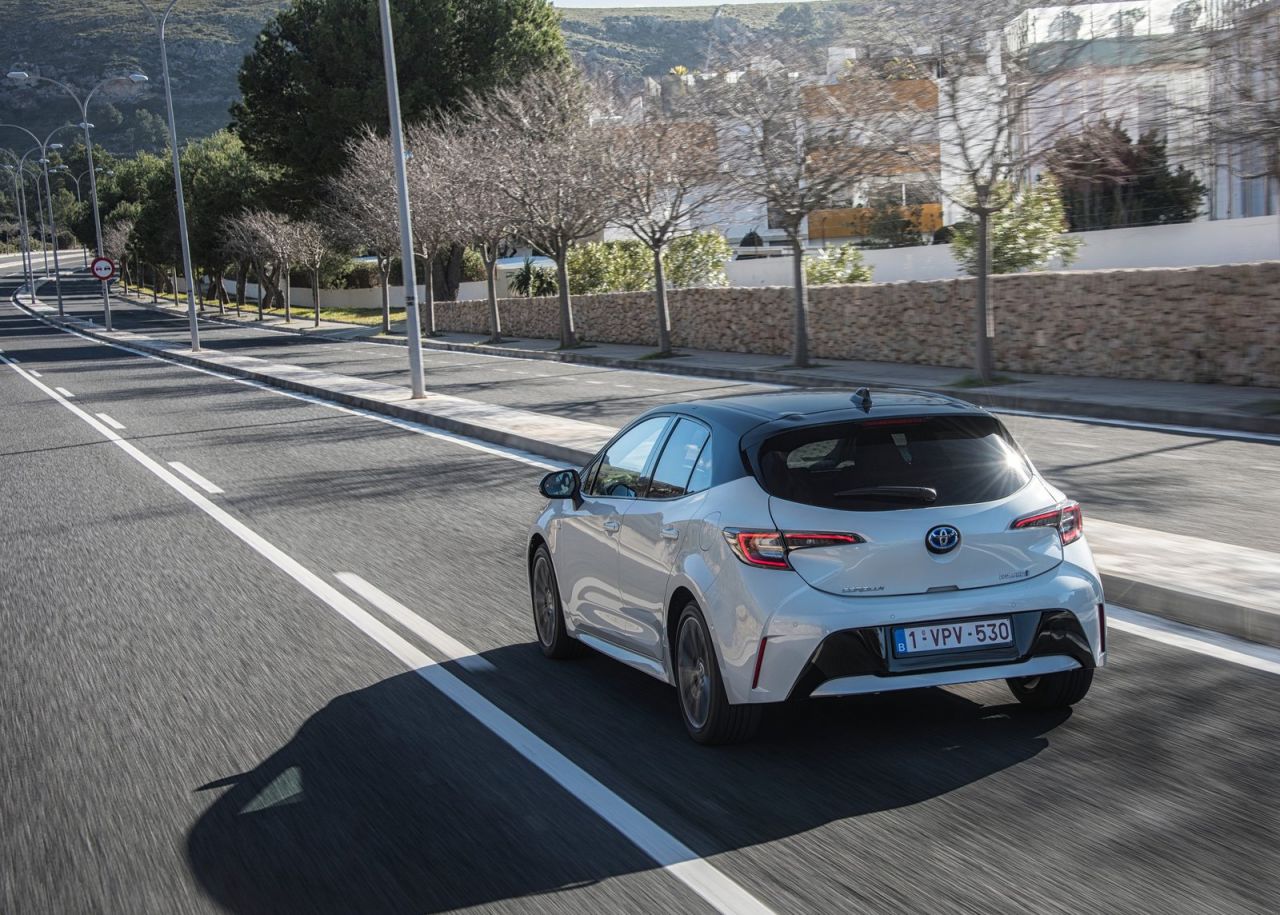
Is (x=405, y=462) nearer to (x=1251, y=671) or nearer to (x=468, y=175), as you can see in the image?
(x=1251, y=671)

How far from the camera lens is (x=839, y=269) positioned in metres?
39.5

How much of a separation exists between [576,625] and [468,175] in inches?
1728

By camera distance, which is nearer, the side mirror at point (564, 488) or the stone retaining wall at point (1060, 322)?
the side mirror at point (564, 488)

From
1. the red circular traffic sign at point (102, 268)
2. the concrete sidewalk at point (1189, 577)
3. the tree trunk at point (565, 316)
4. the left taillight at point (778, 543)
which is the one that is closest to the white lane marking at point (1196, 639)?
the concrete sidewalk at point (1189, 577)

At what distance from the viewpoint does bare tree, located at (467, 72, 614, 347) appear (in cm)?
3984

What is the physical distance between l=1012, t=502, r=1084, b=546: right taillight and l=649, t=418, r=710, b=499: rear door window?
4.43 feet

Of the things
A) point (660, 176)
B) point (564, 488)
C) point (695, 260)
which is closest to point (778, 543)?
point (564, 488)

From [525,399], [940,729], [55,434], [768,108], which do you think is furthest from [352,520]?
[768,108]

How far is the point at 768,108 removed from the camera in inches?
1165

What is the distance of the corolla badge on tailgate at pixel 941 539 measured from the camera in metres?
5.29

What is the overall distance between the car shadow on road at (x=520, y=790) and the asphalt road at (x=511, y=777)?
0.01 meters

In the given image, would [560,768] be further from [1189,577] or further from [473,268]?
[473,268]

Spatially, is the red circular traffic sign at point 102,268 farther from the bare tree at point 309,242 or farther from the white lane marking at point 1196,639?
the white lane marking at point 1196,639

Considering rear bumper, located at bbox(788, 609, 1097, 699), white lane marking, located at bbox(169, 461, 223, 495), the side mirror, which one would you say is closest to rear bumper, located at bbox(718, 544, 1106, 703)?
rear bumper, located at bbox(788, 609, 1097, 699)
